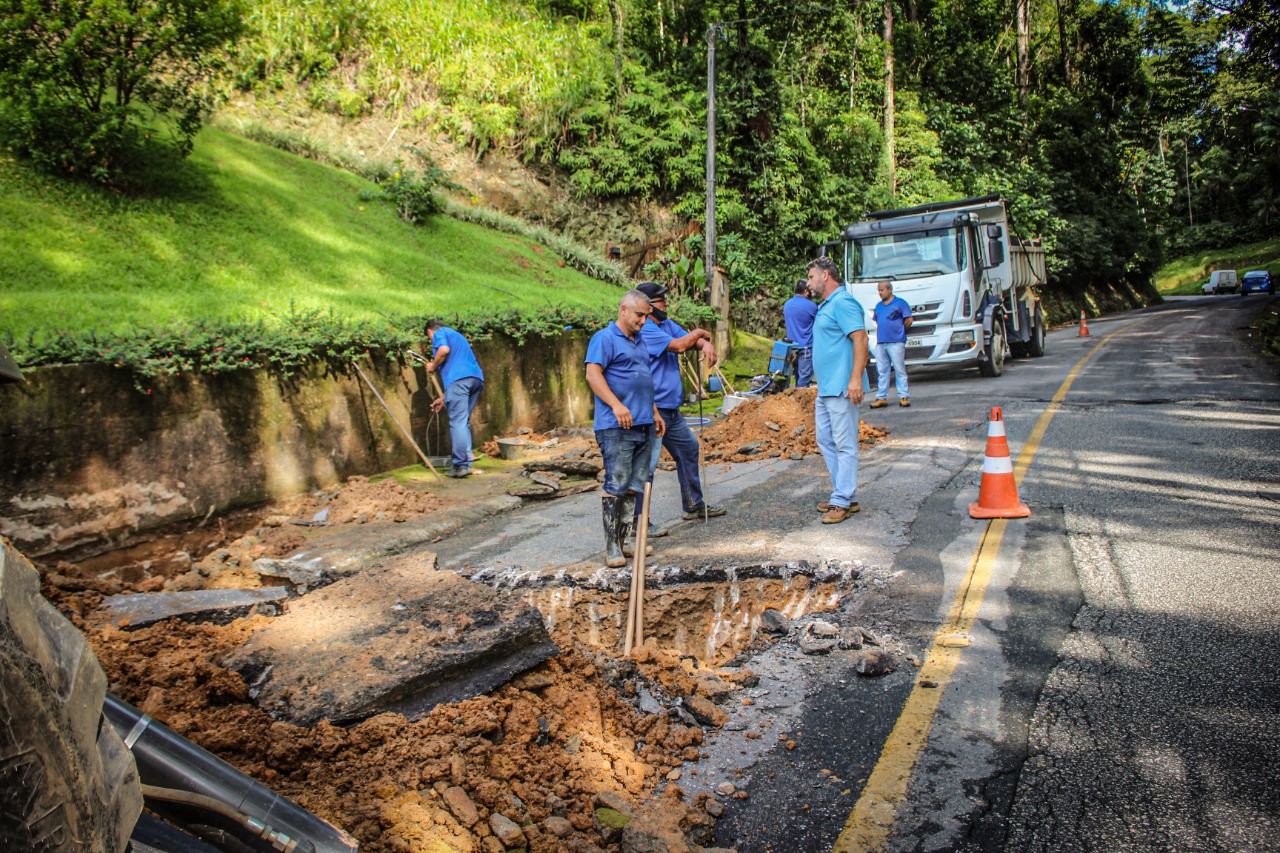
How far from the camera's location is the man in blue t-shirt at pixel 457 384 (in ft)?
33.1

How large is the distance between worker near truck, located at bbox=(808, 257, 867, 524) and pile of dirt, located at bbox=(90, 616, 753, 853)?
2.89m

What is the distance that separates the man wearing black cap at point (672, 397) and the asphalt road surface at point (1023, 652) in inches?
12.4

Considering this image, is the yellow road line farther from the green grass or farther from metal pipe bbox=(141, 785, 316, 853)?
the green grass

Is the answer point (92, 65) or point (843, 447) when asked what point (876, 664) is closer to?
point (843, 447)

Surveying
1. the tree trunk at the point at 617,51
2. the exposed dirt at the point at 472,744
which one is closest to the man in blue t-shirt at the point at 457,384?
the exposed dirt at the point at 472,744

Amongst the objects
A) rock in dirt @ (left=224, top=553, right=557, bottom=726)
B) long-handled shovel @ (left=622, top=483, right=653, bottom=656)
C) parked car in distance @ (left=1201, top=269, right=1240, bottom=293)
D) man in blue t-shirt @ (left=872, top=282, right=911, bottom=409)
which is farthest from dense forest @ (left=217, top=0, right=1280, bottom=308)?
rock in dirt @ (left=224, top=553, right=557, bottom=726)

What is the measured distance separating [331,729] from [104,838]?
6.79ft

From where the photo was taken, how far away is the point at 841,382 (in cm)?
674

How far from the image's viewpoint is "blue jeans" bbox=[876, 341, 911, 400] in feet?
41.8

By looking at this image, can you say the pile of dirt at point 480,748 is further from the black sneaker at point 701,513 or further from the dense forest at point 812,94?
the dense forest at point 812,94

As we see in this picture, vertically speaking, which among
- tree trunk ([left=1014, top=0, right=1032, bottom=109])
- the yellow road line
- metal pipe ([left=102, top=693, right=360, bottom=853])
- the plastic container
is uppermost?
tree trunk ([left=1014, top=0, right=1032, bottom=109])

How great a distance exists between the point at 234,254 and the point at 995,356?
12549 mm

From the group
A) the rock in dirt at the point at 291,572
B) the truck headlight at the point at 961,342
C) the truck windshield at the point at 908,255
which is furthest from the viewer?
the truck windshield at the point at 908,255

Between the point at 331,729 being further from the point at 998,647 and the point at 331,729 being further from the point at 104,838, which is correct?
the point at 998,647
